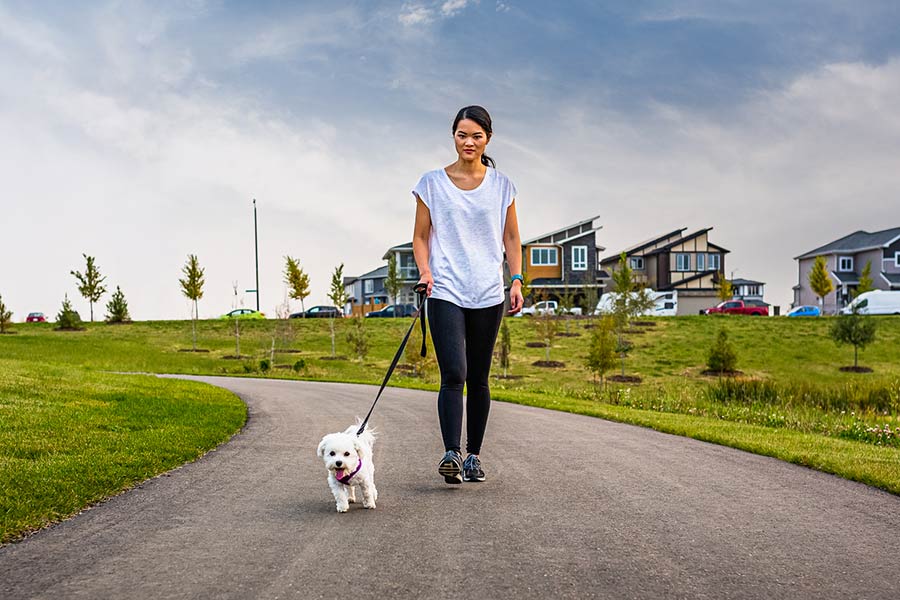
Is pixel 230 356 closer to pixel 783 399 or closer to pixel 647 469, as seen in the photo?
pixel 783 399

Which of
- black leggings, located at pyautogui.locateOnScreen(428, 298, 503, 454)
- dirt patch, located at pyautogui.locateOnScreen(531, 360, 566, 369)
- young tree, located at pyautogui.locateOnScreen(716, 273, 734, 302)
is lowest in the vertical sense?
dirt patch, located at pyautogui.locateOnScreen(531, 360, 566, 369)

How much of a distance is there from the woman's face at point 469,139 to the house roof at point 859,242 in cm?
6884

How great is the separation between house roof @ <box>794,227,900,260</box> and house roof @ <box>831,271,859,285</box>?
187cm

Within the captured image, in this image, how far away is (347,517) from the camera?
183 inches

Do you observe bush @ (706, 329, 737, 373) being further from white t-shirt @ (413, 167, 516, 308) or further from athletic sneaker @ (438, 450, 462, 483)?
athletic sneaker @ (438, 450, 462, 483)

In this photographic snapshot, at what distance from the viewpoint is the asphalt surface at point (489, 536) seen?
3.40m

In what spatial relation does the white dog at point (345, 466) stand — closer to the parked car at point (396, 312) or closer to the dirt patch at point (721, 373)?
the dirt patch at point (721, 373)

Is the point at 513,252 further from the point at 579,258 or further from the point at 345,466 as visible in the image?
the point at 579,258

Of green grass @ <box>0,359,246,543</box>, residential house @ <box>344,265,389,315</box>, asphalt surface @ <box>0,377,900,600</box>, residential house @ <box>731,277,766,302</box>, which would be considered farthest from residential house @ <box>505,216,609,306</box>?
asphalt surface @ <box>0,377,900,600</box>

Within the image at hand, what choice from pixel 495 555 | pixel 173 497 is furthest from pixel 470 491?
pixel 173 497

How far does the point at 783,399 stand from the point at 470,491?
1615 cm

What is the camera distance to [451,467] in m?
5.45

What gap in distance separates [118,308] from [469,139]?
52.2 metres

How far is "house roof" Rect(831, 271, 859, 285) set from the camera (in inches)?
2638
